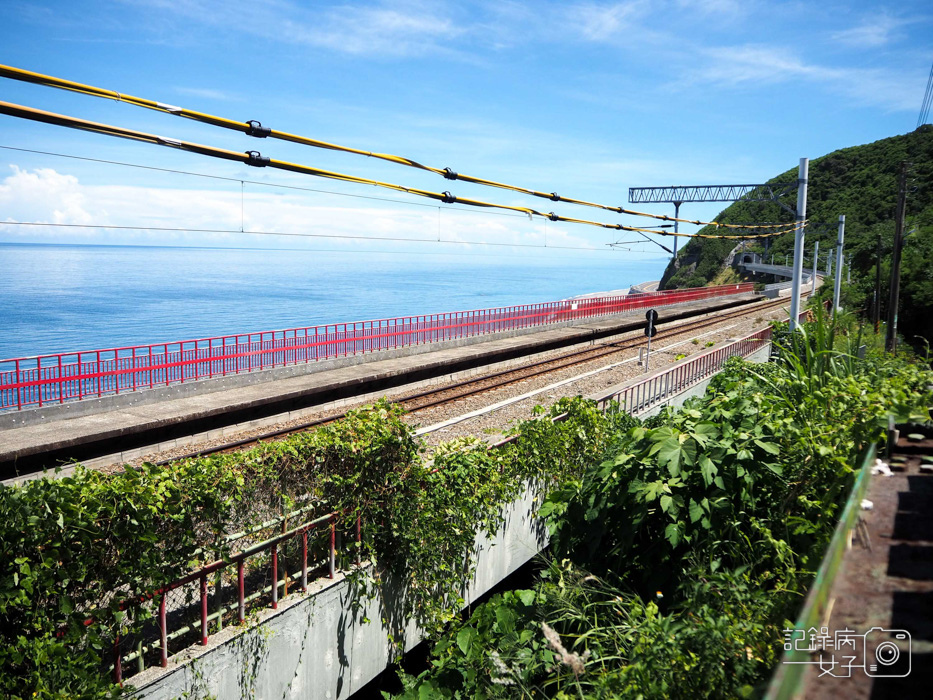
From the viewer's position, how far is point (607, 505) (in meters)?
5.97

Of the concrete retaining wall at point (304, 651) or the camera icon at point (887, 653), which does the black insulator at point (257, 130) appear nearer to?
the concrete retaining wall at point (304, 651)

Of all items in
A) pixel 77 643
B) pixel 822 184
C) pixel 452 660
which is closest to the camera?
pixel 77 643

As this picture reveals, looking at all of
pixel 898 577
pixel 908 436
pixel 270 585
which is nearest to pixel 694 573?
pixel 908 436

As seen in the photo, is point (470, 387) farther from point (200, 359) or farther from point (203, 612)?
point (203, 612)

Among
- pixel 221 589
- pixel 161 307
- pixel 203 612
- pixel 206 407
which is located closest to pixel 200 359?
pixel 206 407

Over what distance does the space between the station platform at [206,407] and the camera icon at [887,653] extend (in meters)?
9.80

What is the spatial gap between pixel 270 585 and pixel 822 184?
402 ft

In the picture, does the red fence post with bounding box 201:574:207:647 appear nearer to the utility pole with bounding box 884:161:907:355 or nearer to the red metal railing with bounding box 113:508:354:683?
the red metal railing with bounding box 113:508:354:683

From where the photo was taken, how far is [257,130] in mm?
6891

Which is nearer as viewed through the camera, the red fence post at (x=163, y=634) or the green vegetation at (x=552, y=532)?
the green vegetation at (x=552, y=532)

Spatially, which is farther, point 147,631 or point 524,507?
point 524,507

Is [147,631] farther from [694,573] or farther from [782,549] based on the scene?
[782,549]

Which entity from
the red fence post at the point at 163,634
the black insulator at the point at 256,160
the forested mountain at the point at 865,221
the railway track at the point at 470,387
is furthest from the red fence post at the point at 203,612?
the forested mountain at the point at 865,221

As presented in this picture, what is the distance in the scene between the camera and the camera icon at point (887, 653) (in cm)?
188
